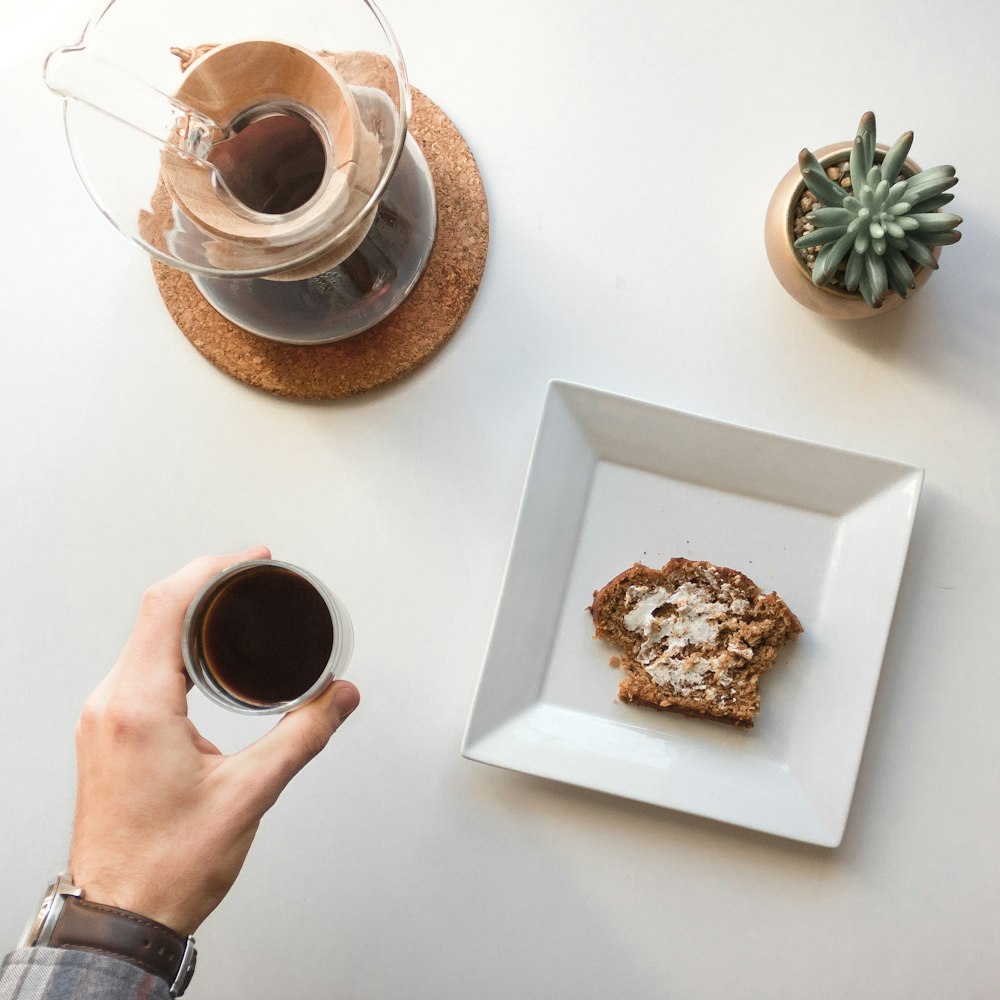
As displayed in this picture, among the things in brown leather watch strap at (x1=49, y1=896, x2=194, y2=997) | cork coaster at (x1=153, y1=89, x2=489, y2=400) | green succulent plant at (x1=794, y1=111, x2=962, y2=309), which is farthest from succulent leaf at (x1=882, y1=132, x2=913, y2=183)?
brown leather watch strap at (x1=49, y1=896, x2=194, y2=997)

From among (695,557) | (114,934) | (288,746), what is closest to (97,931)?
(114,934)

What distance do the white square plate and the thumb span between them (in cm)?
25

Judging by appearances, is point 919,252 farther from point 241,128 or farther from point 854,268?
point 241,128

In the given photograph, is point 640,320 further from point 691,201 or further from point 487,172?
point 487,172

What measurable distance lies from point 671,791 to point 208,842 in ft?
1.83

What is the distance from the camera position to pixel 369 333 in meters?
1.11

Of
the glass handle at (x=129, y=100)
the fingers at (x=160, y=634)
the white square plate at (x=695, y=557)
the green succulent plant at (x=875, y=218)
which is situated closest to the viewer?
the glass handle at (x=129, y=100)

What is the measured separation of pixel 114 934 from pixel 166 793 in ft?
0.43

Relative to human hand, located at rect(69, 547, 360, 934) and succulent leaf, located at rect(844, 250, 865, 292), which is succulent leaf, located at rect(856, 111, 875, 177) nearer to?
succulent leaf, located at rect(844, 250, 865, 292)

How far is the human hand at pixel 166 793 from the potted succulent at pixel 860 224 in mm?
715

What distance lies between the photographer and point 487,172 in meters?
1.16

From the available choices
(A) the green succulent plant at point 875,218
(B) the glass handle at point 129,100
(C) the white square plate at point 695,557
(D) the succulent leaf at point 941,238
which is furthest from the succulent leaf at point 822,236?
(B) the glass handle at point 129,100

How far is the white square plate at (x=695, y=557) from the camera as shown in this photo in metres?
1.10

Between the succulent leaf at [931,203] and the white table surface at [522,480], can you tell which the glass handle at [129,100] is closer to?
the white table surface at [522,480]
